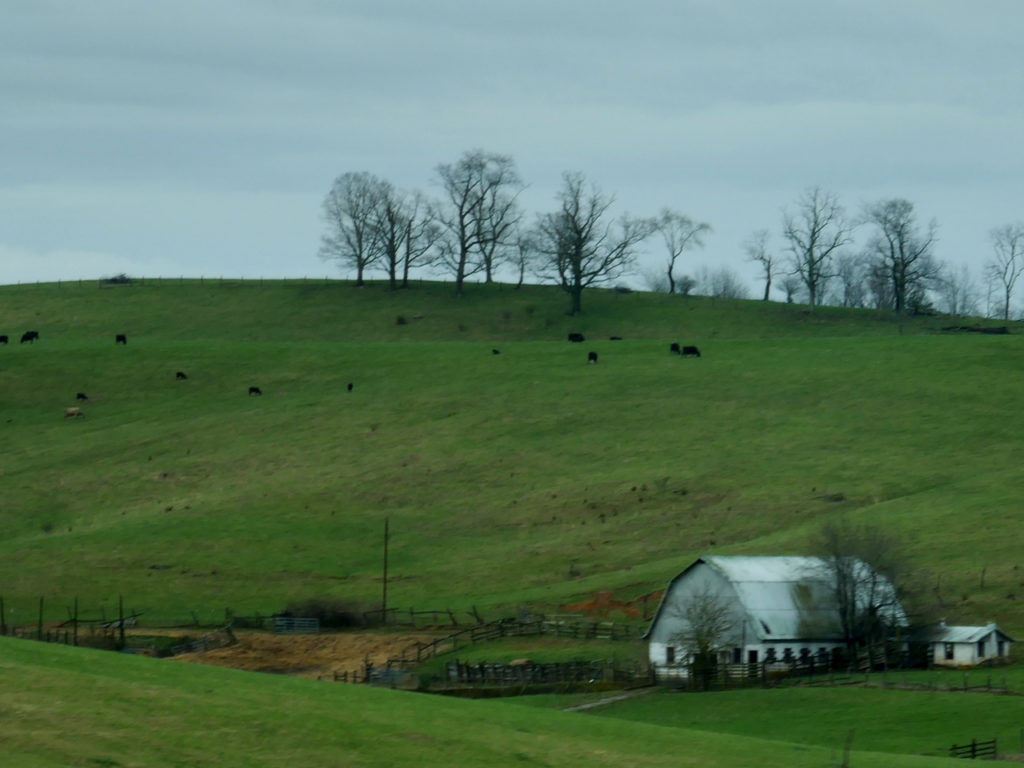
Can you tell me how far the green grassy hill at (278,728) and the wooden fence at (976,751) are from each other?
3113mm

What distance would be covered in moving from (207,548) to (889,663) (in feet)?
118

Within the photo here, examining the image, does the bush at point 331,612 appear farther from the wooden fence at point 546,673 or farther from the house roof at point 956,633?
the house roof at point 956,633

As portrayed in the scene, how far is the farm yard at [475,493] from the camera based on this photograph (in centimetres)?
3197

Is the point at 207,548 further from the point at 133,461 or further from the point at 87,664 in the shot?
the point at 87,664

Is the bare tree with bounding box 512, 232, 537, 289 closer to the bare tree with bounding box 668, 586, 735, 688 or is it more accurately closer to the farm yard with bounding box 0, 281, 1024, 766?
the farm yard with bounding box 0, 281, 1024, 766

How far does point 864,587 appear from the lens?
5538cm

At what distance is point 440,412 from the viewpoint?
307 ft

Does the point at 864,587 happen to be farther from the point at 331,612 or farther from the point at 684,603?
the point at 331,612

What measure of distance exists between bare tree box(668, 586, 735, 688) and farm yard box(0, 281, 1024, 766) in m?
2.95

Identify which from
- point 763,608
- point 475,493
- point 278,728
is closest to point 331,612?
point 475,493

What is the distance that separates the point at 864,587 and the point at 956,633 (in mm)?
4044

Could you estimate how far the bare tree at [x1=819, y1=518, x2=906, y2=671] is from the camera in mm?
54875

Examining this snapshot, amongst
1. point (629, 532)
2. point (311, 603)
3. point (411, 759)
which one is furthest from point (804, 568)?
point (411, 759)

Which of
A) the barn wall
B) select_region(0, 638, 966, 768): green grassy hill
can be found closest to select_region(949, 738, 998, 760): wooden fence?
select_region(0, 638, 966, 768): green grassy hill
